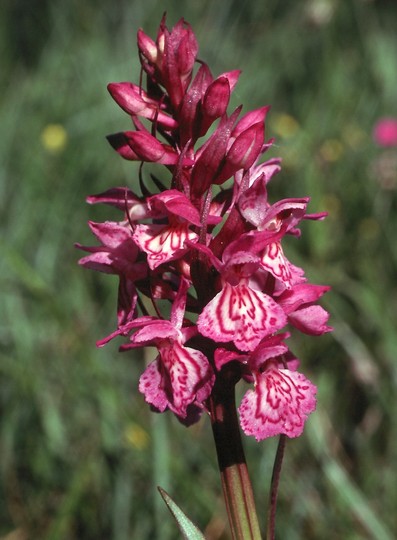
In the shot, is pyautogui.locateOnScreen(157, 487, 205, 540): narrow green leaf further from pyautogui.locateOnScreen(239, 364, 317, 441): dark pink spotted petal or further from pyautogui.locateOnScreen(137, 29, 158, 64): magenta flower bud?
pyautogui.locateOnScreen(137, 29, 158, 64): magenta flower bud

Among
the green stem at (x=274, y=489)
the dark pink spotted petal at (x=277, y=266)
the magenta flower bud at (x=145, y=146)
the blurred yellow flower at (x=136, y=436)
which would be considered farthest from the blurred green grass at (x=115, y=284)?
the magenta flower bud at (x=145, y=146)

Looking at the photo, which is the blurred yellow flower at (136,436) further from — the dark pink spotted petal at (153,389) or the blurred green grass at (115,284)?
the dark pink spotted petal at (153,389)

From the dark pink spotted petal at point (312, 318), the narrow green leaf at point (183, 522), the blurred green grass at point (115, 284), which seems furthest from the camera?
the blurred green grass at point (115, 284)

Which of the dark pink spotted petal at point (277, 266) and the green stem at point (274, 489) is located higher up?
the dark pink spotted petal at point (277, 266)

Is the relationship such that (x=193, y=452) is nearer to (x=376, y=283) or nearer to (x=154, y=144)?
(x=376, y=283)

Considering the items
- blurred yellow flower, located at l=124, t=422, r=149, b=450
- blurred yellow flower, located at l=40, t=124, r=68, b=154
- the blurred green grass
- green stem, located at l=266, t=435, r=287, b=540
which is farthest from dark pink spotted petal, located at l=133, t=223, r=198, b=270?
blurred yellow flower, located at l=40, t=124, r=68, b=154

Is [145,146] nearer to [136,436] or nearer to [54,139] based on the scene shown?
[136,436]
